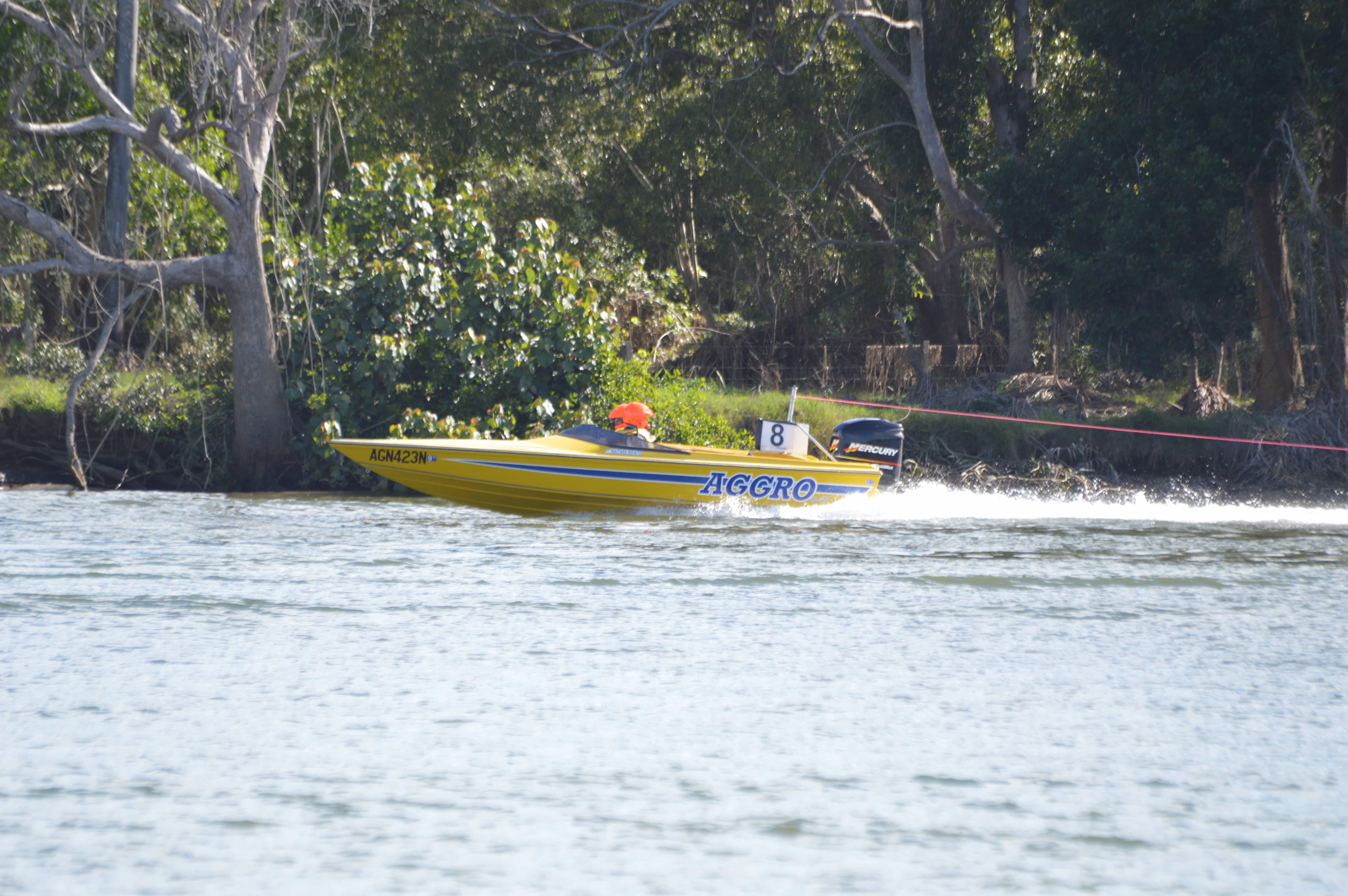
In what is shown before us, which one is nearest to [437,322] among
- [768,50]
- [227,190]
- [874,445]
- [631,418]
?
[227,190]

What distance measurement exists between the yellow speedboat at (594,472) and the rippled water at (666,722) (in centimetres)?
227

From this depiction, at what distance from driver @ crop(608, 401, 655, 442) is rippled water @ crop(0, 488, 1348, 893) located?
290cm

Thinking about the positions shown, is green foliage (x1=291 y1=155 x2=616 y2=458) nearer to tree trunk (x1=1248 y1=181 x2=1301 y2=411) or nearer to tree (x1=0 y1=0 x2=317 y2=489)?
tree (x1=0 y1=0 x2=317 y2=489)

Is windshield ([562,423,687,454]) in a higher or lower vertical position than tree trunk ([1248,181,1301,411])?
lower

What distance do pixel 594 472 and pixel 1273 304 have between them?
1124cm

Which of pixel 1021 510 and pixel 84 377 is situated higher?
pixel 84 377

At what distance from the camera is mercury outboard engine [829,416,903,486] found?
15.1 metres

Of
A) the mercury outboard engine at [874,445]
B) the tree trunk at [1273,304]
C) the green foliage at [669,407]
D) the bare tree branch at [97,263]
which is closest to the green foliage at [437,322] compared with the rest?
the green foliage at [669,407]

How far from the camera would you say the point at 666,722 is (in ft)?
20.7

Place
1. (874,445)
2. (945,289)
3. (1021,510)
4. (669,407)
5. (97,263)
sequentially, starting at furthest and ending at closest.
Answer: (945,289) < (669,407) < (97,263) < (1021,510) < (874,445)

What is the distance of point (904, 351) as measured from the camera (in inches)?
957

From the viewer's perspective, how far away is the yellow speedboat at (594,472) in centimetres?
1416

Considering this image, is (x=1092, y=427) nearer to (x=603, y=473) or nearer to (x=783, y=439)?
(x=783, y=439)

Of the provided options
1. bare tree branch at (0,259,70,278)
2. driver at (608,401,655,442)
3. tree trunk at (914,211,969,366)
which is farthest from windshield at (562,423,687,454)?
tree trunk at (914,211,969,366)
